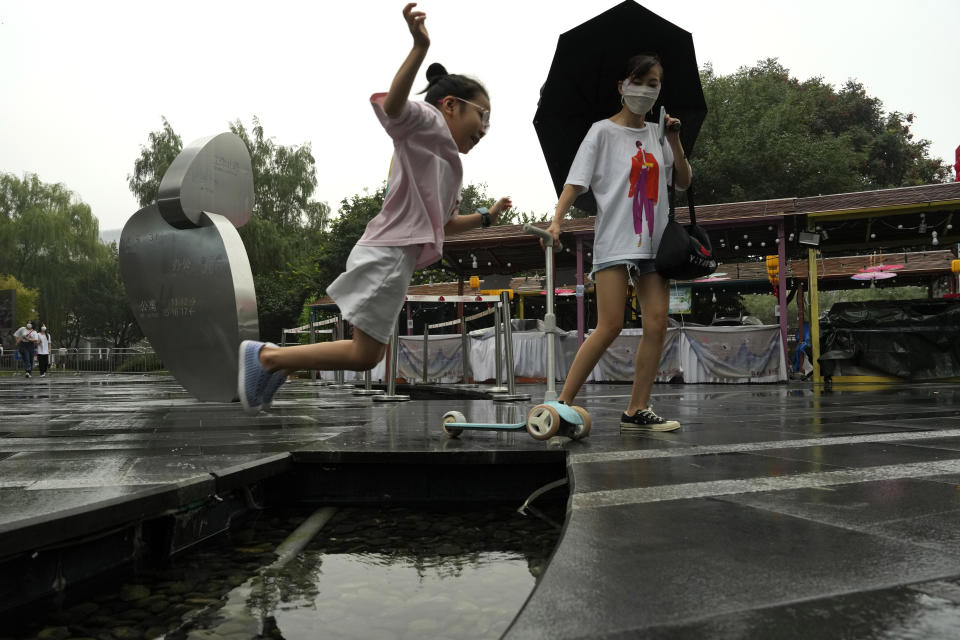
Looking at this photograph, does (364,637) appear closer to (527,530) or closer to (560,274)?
(527,530)

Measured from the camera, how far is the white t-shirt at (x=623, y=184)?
12.1ft

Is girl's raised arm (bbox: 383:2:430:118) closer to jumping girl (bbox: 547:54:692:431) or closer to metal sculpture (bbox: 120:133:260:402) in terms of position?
jumping girl (bbox: 547:54:692:431)

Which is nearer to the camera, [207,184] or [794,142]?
[207,184]

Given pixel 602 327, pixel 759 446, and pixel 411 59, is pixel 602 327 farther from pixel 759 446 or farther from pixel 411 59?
pixel 411 59

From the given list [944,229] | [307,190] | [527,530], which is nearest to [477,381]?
[944,229]

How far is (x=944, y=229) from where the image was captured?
15.1 metres

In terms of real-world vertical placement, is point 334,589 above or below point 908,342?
below

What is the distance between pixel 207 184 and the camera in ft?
17.1

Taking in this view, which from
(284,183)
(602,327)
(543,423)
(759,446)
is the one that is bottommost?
A: (759,446)

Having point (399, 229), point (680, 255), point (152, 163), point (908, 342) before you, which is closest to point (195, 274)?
point (399, 229)

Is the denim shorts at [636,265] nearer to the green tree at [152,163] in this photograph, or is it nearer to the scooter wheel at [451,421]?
the scooter wheel at [451,421]

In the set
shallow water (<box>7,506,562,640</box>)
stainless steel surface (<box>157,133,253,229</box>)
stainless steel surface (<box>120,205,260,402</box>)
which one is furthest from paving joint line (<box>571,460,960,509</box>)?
stainless steel surface (<box>157,133,253,229</box>)

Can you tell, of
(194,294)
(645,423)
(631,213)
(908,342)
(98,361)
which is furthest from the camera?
(98,361)

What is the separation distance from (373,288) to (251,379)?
73cm
